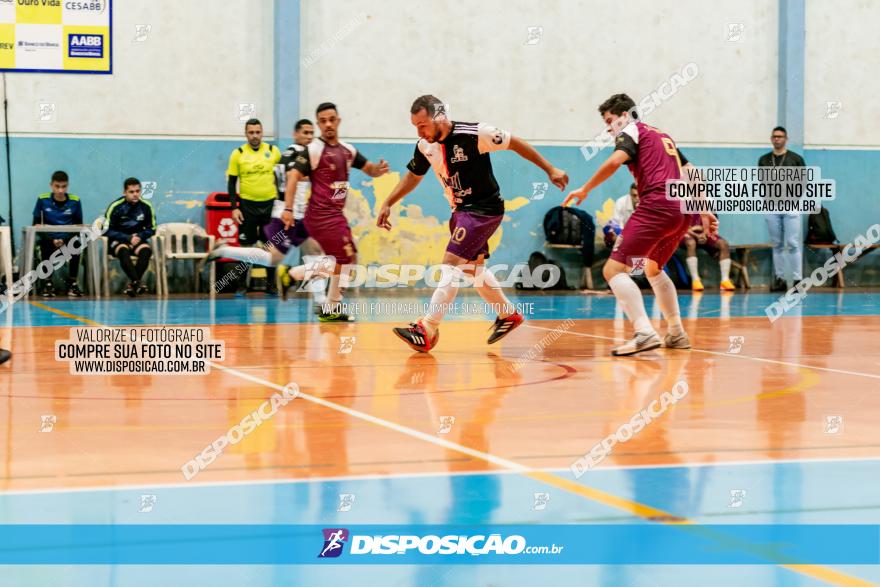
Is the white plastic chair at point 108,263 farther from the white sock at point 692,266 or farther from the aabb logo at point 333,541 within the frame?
the aabb logo at point 333,541

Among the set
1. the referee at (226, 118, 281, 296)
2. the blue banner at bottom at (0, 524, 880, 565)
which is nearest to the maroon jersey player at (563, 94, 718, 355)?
the blue banner at bottom at (0, 524, 880, 565)

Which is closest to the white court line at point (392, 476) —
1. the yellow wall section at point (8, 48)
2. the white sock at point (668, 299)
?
the white sock at point (668, 299)

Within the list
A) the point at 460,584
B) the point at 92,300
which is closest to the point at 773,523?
the point at 460,584

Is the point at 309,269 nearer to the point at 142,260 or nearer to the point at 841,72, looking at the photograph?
the point at 142,260

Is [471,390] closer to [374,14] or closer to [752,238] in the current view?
[374,14]

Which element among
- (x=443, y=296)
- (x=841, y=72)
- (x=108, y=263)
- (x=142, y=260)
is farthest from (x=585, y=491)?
(x=841, y=72)

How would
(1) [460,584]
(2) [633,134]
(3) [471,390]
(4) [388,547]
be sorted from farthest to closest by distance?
(2) [633,134]
(3) [471,390]
(4) [388,547]
(1) [460,584]

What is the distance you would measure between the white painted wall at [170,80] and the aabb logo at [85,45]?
0.76 feet

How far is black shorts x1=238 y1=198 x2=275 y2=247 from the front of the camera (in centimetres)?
1747

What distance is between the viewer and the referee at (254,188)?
17.4 metres

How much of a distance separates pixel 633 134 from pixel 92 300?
9.86 m

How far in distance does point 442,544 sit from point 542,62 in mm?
16827

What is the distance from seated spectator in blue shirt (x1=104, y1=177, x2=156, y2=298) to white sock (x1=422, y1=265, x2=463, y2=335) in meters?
9.09

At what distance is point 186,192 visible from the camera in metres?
18.2
